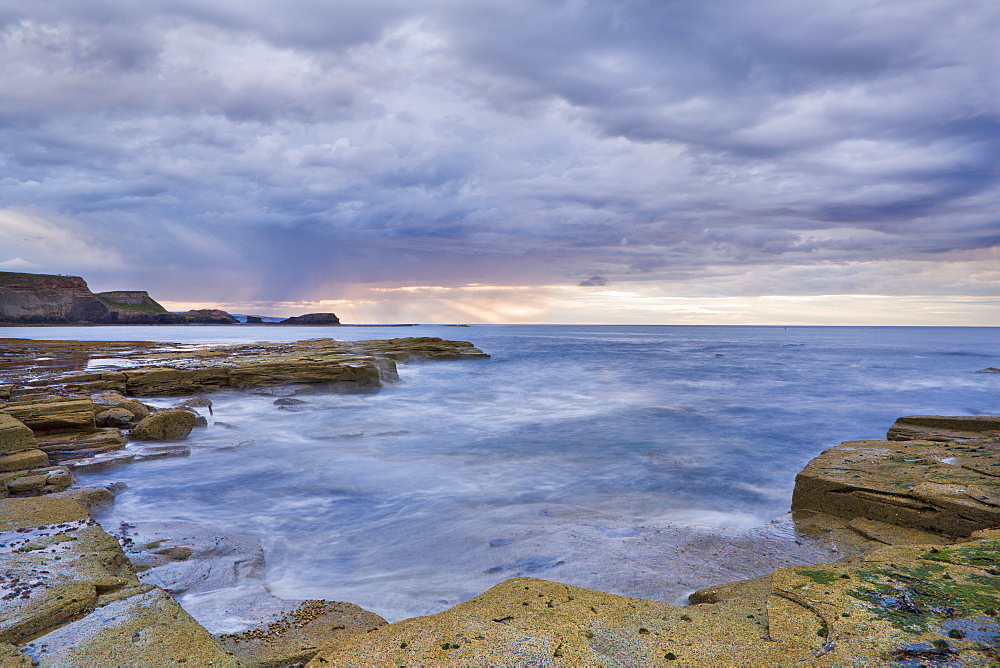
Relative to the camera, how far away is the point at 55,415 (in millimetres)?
10242

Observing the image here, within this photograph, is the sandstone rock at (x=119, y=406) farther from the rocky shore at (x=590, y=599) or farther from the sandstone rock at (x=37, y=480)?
the sandstone rock at (x=37, y=480)

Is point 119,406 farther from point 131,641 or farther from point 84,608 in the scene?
point 131,641

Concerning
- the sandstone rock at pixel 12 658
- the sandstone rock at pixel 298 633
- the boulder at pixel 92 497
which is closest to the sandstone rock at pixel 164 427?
the boulder at pixel 92 497

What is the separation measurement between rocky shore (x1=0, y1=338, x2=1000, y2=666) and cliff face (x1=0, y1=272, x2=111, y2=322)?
412 ft

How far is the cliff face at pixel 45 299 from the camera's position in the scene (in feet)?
328

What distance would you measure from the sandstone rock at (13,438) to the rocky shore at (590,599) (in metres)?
0.03

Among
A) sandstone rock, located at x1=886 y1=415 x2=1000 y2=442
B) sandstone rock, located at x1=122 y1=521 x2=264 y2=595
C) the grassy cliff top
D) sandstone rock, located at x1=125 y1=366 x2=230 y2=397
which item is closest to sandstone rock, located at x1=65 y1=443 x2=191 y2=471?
sandstone rock, located at x1=122 y1=521 x2=264 y2=595

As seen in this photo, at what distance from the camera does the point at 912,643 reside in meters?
2.97

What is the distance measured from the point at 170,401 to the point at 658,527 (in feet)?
54.4

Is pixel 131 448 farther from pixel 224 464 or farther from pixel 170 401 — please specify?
pixel 170 401

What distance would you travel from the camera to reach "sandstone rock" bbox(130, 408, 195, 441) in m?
11.6

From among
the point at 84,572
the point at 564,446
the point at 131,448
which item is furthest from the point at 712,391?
the point at 84,572

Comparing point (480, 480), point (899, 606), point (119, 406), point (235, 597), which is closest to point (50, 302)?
point (119, 406)

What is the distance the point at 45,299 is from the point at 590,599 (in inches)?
5343
